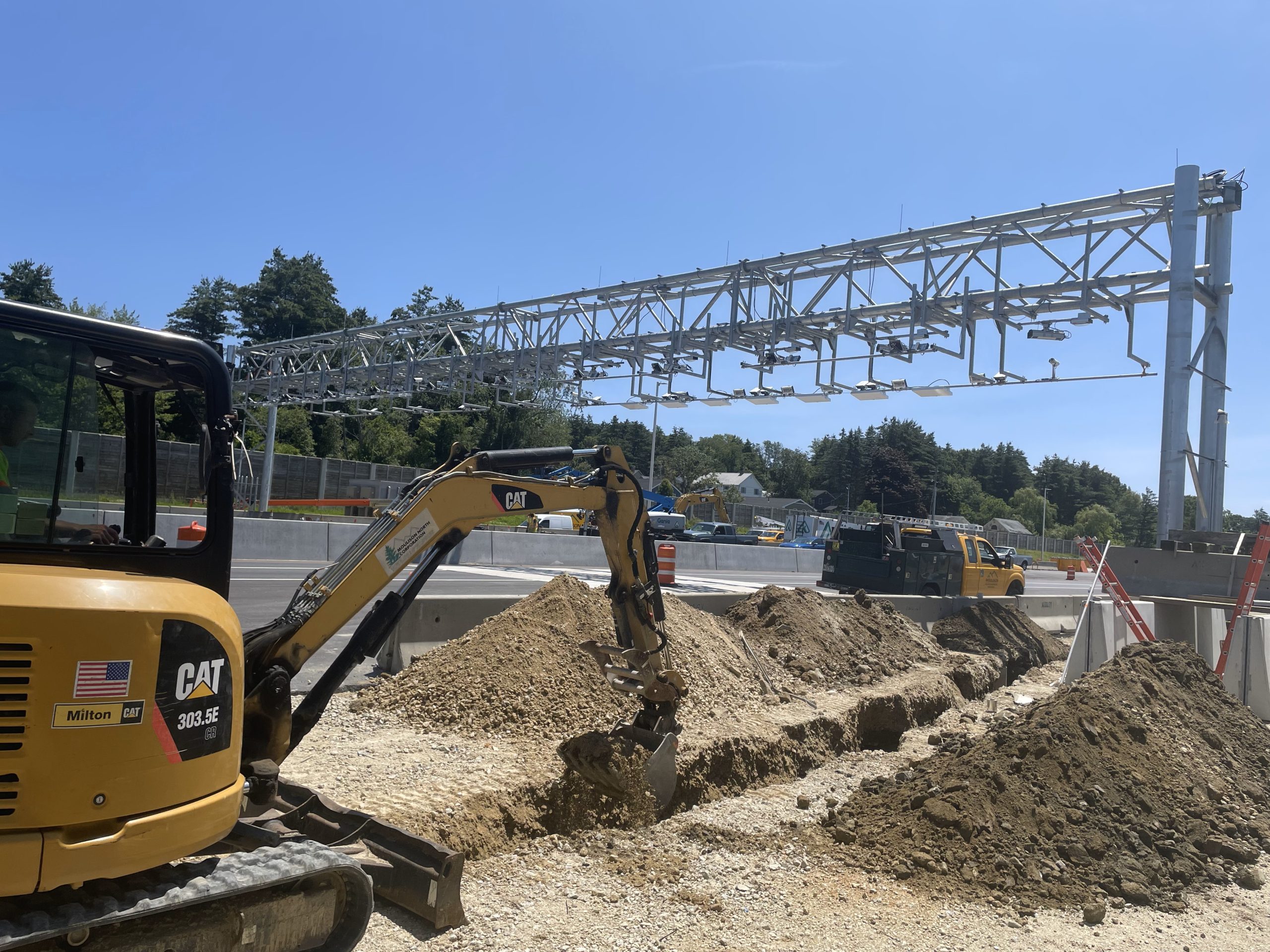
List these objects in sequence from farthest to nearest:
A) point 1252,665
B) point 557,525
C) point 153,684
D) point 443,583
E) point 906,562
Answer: point 557,525, point 906,562, point 443,583, point 1252,665, point 153,684

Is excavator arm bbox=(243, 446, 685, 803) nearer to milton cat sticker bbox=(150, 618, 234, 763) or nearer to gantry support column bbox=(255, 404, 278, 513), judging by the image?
milton cat sticker bbox=(150, 618, 234, 763)

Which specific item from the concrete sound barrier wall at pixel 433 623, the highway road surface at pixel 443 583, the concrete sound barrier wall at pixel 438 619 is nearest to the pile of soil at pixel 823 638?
the concrete sound barrier wall at pixel 438 619

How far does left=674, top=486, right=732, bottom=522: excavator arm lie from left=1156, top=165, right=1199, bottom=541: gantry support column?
24.4 ft

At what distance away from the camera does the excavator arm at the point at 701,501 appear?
925cm

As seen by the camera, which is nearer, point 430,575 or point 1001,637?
point 430,575

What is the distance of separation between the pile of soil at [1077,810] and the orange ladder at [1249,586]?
3.18 metres

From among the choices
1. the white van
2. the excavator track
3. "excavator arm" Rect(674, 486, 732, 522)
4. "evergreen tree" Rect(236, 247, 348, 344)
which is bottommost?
the excavator track

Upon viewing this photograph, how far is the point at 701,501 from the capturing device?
33.6 feet

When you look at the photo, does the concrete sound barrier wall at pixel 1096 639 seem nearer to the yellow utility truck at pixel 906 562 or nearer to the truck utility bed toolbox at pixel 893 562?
the yellow utility truck at pixel 906 562

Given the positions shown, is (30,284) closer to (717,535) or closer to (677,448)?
(717,535)

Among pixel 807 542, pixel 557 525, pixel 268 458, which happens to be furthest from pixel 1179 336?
pixel 807 542

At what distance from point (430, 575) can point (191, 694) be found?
79.3 inches

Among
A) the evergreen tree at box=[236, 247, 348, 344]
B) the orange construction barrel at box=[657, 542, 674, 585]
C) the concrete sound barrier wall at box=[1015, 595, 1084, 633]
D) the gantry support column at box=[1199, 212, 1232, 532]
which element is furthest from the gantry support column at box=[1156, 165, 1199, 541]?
the evergreen tree at box=[236, 247, 348, 344]

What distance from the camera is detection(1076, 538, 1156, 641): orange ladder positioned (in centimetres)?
1236
